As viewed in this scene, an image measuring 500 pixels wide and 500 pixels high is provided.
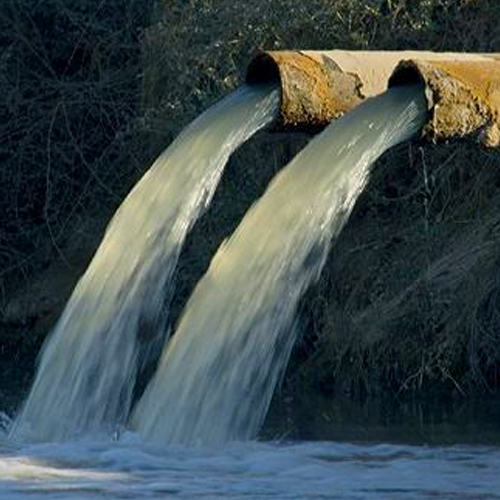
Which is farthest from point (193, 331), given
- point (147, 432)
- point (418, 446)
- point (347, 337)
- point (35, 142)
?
point (35, 142)

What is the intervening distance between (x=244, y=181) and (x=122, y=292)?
378cm

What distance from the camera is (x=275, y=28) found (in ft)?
46.4

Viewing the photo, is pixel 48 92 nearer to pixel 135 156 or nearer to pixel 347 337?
pixel 135 156

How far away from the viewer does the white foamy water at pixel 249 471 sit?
8.92 m

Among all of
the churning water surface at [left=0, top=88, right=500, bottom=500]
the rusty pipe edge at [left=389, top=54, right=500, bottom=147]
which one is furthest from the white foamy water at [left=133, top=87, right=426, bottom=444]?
the rusty pipe edge at [left=389, top=54, right=500, bottom=147]

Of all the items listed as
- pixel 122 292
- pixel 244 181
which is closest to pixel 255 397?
pixel 122 292

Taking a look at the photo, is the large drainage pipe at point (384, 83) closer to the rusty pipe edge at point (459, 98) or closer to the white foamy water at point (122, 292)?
the rusty pipe edge at point (459, 98)

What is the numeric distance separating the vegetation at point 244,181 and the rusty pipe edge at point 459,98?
1.78 m

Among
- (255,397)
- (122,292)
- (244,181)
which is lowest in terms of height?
(255,397)

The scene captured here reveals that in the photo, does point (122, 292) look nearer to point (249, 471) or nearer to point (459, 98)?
point (249, 471)

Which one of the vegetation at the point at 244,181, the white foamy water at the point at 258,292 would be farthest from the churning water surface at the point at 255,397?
the vegetation at the point at 244,181

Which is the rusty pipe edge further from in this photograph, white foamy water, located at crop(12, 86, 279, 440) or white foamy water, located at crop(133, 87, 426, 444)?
white foamy water, located at crop(12, 86, 279, 440)

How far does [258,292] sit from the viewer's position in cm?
967

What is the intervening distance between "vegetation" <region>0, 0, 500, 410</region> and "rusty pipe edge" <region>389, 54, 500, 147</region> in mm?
1783
